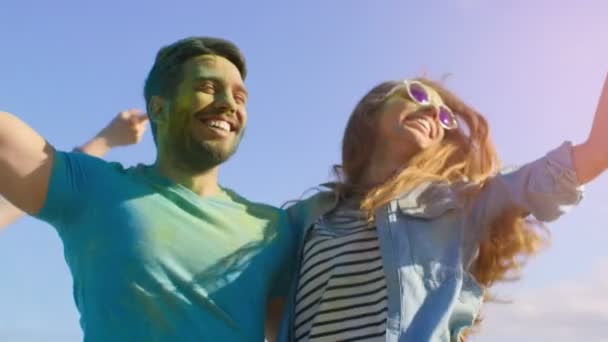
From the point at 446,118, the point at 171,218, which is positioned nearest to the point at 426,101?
the point at 446,118

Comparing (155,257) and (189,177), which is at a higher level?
(189,177)

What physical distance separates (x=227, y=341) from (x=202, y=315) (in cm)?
21

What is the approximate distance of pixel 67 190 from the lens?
191 inches

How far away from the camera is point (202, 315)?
4754 mm

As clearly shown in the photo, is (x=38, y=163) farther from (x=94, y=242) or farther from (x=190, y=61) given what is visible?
(x=190, y=61)

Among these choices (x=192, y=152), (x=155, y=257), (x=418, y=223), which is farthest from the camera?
(x=192, y=152)

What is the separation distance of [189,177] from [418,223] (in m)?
1.50

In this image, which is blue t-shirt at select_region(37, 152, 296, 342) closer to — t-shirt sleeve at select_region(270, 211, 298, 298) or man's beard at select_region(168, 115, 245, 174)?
t-shirt sleeve at select_region(270, 211, 298, 298)

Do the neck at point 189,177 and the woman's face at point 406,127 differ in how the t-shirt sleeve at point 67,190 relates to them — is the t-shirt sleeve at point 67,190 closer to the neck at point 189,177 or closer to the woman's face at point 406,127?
the neck at point 189,177

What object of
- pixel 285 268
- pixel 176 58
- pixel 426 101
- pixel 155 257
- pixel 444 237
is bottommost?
pixel 285 268

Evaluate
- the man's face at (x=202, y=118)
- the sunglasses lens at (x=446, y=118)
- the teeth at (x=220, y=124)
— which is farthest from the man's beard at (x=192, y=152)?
the sunglasses lens at (x=446, y=118)

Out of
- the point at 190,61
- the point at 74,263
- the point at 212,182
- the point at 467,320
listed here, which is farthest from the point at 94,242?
the point at 467,320

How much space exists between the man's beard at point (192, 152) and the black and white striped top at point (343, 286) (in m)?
0.82

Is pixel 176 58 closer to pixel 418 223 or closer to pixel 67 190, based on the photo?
pixel 67 190
